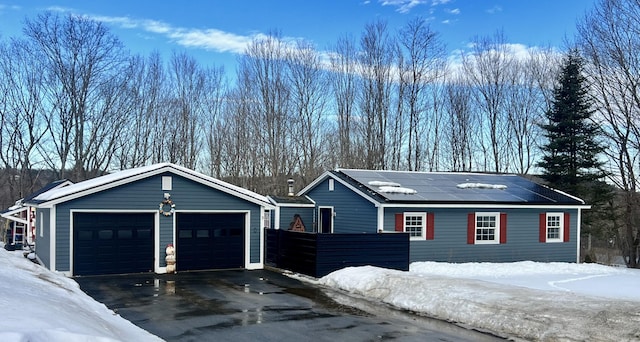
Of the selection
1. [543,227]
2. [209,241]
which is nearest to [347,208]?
[209,241]

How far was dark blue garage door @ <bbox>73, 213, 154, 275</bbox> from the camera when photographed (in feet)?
50.2

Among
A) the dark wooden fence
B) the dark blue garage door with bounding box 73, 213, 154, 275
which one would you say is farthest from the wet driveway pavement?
the dark wooden fence

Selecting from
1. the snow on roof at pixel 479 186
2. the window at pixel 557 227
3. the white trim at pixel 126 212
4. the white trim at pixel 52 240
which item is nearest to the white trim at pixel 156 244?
the white trim at pixel 126 212

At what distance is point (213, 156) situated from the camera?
38.8 m

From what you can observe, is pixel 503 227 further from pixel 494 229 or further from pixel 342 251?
pixel 342 251

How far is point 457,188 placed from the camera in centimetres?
2073

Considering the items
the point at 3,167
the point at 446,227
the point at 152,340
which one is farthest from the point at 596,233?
the point at 3,167

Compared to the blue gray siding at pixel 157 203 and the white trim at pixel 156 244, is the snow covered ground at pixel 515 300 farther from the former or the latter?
the white trim at pixel 156 244

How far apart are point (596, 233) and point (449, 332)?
2085 cm

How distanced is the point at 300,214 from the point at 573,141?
1503 centimetres

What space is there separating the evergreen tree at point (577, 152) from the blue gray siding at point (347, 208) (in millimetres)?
13203

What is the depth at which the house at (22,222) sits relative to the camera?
2231cm

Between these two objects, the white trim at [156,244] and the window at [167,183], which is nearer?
the white trim at [156,244]

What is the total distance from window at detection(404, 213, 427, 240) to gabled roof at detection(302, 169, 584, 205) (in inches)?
23.1
